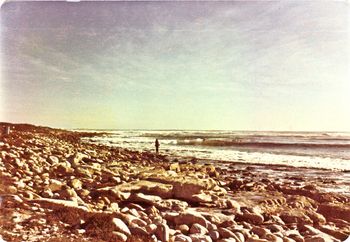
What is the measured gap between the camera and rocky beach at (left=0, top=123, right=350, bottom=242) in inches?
110

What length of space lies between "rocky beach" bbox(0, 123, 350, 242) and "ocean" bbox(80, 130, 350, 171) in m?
0.05

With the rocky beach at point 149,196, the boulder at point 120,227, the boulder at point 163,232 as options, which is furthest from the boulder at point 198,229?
the boulder at point 120,227

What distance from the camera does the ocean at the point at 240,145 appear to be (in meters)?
2.84

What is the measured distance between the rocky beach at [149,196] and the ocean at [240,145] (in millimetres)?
49

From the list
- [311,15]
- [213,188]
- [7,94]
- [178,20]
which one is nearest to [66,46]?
[7,94]

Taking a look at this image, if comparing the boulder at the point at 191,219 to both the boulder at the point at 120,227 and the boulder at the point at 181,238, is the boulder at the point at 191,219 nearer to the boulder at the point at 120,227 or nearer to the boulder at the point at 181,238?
the boulder at the point at 181,238

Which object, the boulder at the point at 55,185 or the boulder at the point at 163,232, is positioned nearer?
the boulder at the point at 163,232

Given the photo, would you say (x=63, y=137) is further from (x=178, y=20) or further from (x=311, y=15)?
(x=311, y=15)

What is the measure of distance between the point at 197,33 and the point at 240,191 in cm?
101

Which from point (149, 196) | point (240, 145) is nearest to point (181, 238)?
point (149, 196)

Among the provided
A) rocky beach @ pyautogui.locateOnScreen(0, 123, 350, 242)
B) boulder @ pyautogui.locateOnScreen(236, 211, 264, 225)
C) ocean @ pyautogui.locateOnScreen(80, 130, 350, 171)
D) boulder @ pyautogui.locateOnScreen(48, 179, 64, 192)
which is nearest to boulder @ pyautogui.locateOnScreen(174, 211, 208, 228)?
rocky beach @ pyautogui.locateOnScreen(0, 123, 350, 242)

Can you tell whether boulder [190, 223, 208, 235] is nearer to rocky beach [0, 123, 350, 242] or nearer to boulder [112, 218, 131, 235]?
rocky beach [0, 123, 350, 242]

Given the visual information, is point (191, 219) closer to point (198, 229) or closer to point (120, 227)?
point (198, 229)

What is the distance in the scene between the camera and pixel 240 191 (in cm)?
291
